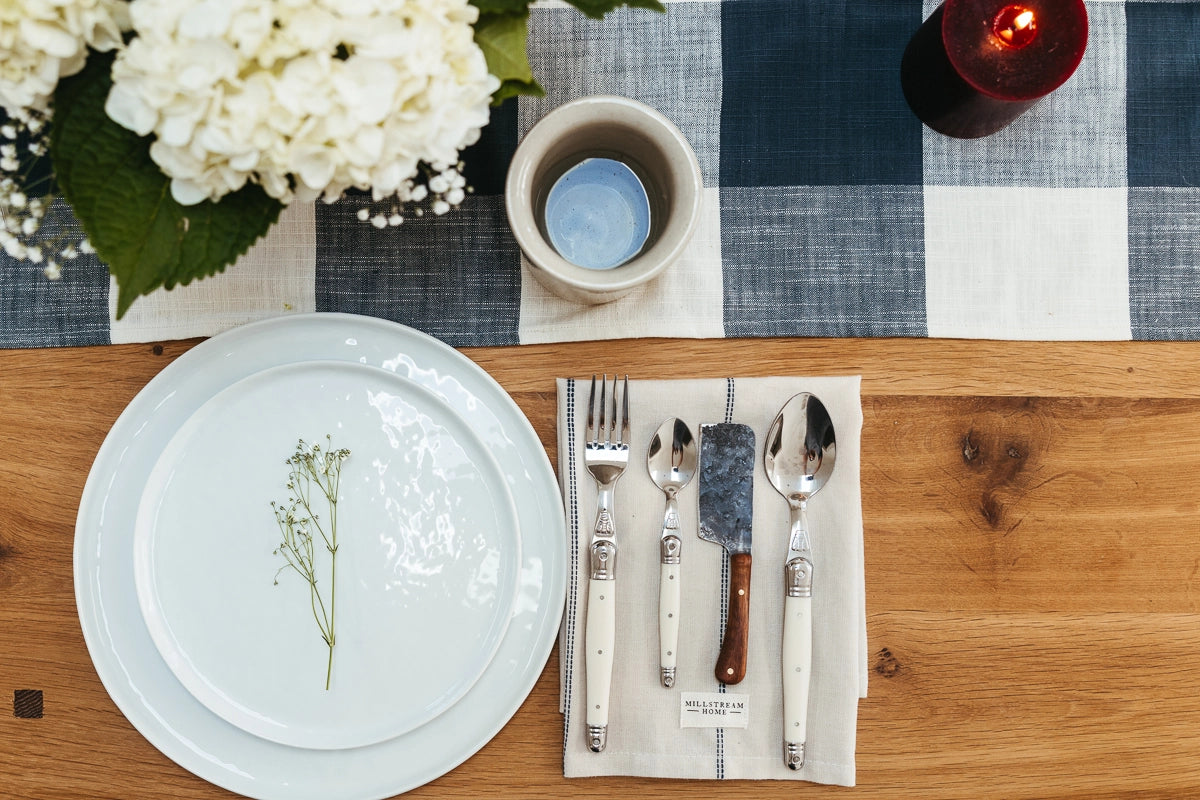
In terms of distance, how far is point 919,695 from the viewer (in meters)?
0.68

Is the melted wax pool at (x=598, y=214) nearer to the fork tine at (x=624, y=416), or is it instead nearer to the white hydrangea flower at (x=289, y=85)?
the fork tine at (x=624, y=416)

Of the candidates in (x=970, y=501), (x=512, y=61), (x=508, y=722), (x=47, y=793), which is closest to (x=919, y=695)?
(x=970, y=501)

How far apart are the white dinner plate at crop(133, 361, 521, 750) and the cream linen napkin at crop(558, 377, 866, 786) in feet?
0.28

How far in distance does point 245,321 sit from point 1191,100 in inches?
31.8

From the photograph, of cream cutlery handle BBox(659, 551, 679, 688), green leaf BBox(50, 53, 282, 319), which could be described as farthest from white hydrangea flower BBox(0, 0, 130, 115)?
cream cutlery handle BBox(659, 551, 679, 688)

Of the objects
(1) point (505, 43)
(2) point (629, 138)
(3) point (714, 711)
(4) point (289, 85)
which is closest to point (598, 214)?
(2) point (629, 138)

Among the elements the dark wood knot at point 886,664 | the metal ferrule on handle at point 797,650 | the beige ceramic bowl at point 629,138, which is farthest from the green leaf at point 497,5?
the dark wood knot at point 886,664

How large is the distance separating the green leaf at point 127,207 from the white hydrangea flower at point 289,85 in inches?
1.1

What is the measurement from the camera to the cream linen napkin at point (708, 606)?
660 millimetres

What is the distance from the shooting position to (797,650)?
0.65 m

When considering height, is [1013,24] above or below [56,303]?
above

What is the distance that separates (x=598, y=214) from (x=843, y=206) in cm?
21

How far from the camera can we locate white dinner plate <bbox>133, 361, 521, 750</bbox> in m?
0.65

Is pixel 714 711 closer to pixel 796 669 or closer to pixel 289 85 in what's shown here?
pixel 796 669
